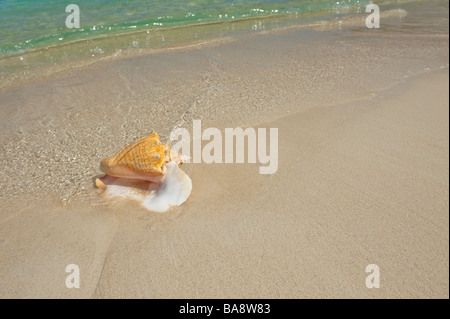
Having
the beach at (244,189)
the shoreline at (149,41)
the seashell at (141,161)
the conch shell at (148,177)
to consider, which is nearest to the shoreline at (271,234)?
the beach at (244,189)

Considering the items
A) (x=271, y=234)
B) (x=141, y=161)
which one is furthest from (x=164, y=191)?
(x=271, y=234)

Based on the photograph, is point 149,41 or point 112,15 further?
point 112,15

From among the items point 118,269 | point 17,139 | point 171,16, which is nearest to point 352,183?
point 118,269

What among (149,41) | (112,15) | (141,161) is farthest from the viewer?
(112,15)

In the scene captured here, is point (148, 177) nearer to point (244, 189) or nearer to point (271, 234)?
point (244, 189)

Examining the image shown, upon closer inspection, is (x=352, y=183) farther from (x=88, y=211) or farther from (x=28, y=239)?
(x=28, y=239)
